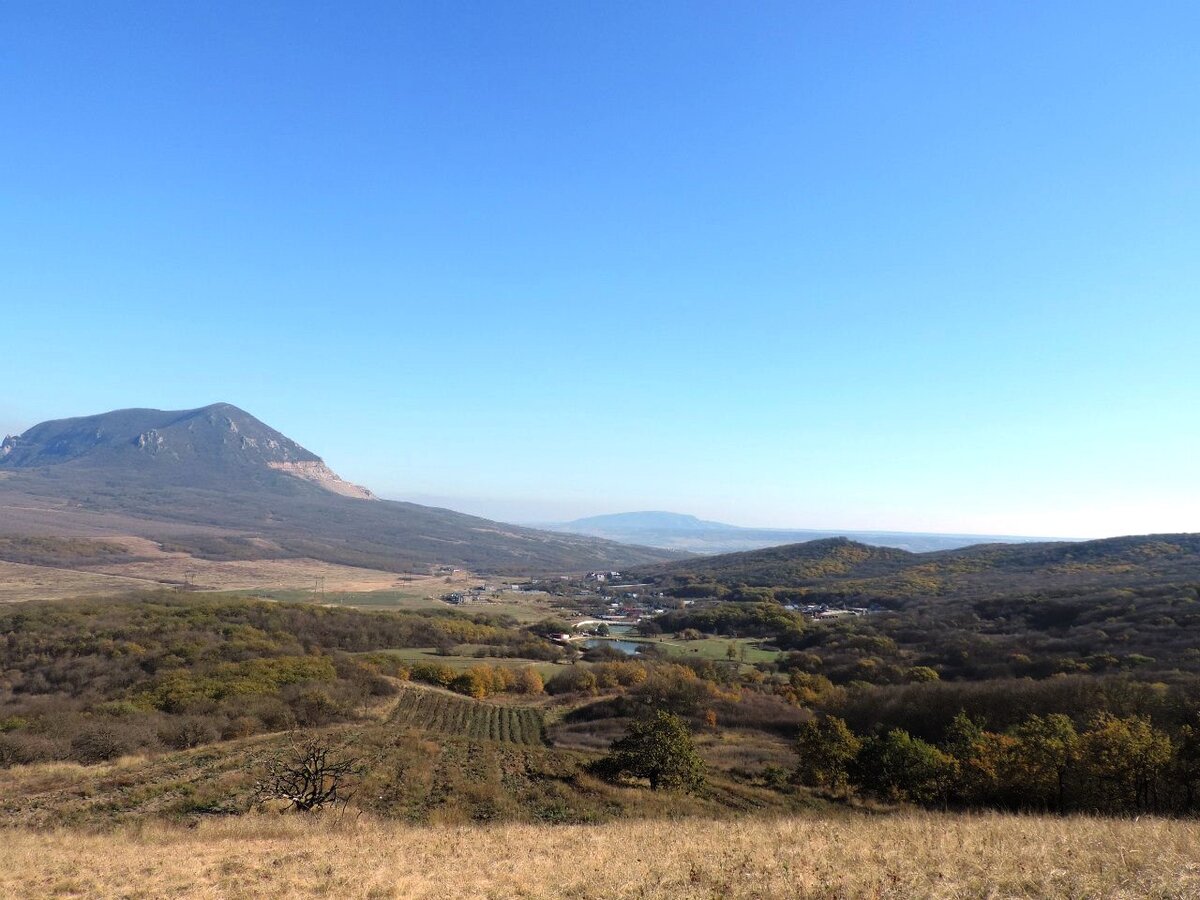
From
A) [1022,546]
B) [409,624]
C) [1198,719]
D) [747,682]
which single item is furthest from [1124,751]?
[1022,546]

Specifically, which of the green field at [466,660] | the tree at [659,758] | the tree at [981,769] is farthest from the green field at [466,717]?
the tree at [981,769]

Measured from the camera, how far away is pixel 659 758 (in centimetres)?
3055

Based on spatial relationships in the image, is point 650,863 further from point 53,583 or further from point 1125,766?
point 53,583

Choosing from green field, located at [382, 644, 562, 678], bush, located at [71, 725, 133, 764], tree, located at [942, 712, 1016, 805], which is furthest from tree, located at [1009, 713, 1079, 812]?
green field, located at [382, 644, 562, 678]

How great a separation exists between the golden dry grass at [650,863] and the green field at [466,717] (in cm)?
2939

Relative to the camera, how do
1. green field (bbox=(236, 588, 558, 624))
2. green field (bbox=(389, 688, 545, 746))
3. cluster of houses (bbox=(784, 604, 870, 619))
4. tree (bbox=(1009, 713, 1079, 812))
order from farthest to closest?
green field (bbox=(236, 588, 558, 624))
cluster of houses (bbox=(784, 604, 870, 619))
green field (bbox=(389, 688, 545, 746))
tree (bbox=(1009, 713, 1079, 812))

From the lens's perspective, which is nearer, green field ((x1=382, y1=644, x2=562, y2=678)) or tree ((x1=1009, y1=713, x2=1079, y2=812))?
tree ((x1=1009, y1=713, x2=1079, y2=812))

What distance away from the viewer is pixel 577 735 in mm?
49625

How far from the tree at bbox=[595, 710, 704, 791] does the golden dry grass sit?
45.0ft

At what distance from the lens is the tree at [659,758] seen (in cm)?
3036

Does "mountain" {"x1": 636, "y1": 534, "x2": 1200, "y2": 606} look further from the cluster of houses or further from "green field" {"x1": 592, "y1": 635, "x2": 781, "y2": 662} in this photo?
"green field" {"x1": 592, "y1": 635, "x2": 781, "y2": 662}

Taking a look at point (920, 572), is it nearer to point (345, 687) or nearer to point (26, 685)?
point (345, 687)

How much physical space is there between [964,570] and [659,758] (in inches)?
5863

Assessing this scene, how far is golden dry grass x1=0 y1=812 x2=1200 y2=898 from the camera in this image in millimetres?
10570
